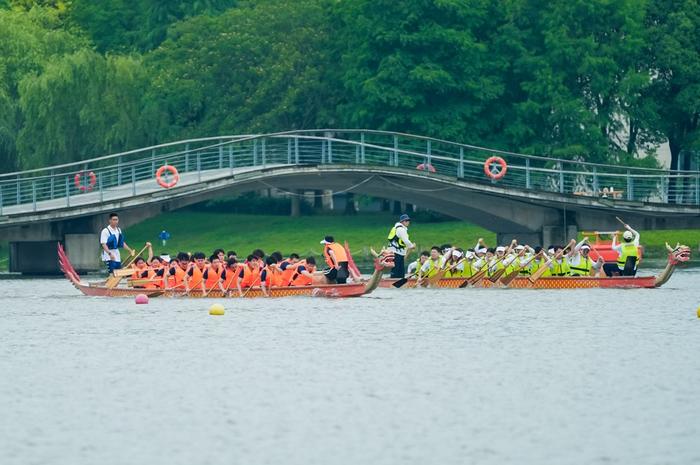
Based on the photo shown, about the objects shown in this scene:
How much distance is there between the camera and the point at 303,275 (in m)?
46.6

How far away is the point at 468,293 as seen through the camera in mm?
51500

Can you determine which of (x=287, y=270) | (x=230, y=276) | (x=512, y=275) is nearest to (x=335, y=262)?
(x=287, y=270)

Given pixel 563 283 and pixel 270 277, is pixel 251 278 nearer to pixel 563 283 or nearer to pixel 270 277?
pixel 270 277

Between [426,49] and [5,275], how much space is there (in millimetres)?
23101

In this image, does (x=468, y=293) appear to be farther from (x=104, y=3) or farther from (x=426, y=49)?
(x=104, y=3)

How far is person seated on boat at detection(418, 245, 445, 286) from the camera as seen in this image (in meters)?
51.6

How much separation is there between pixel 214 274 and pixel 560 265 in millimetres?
10033

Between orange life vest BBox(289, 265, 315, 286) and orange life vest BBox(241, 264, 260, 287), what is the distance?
37.4 inches

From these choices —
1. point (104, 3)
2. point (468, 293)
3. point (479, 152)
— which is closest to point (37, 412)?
point (468, 293)

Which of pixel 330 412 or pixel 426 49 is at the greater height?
pixel 426 49

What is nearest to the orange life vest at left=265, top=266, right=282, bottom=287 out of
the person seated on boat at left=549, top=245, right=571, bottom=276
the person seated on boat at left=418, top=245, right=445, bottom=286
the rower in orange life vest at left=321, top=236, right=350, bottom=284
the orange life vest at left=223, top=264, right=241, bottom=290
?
the orange life vest at left=223, top=264, right=241, bottom=290

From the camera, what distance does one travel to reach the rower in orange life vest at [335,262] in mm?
45719

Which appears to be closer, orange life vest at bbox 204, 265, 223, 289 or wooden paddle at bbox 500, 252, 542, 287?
orange life vest at bbox 204, 265, 223, 289

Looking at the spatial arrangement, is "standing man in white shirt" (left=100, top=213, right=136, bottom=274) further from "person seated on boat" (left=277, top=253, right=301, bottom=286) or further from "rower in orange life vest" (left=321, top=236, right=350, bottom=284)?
"rower in orange life vest" (left=321, top=236, right=350, bottom=284)
